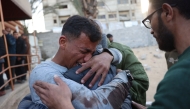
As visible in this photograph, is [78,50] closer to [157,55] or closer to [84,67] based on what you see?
[84,67]

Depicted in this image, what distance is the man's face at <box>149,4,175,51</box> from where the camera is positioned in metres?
1.28

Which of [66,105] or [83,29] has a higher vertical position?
[83,29]

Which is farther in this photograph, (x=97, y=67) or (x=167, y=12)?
(x=97, y=67)

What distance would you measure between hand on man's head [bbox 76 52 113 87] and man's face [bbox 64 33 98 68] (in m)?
0.07

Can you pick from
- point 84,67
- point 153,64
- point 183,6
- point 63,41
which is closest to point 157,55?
point 153,64

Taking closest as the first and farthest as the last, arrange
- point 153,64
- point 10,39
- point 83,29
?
point 83,29 → point 10,39 → point 153,64

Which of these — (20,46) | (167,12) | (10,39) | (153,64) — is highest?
(167,12)

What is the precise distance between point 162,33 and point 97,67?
0.48 metres

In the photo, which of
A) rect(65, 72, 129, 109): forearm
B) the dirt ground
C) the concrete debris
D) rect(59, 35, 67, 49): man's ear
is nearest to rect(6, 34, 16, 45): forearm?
rect(59, 35, 67, 49): man's ear

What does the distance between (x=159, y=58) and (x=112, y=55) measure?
15868 mm

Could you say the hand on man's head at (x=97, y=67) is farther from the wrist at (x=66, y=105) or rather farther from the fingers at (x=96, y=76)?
the wrist at (x=66, y=105)

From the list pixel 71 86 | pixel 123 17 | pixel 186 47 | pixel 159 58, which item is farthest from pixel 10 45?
pixel 123 17

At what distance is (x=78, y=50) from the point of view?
155 cm

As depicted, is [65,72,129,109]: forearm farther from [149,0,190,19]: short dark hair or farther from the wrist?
[149,0,190,19]: short dark hair
